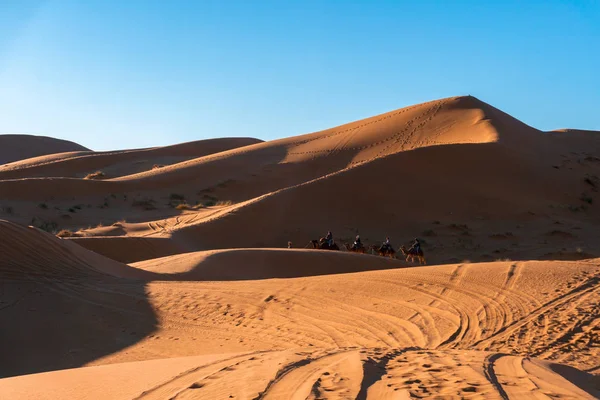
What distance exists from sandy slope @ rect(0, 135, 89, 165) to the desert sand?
60.1m

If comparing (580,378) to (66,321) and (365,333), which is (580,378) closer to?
(365,333)

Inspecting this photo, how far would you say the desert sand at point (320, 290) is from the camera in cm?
610

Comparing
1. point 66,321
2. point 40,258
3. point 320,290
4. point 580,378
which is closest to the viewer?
point 580,378

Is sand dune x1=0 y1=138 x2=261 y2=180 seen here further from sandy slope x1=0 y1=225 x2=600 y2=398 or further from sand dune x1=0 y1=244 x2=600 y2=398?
sand dune x1=0 y1=244 x2=600 y2=398

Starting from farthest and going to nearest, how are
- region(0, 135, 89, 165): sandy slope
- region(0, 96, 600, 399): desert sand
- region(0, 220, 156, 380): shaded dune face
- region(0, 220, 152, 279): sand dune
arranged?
region(0, 135, 89, 165): sandy slope → region(0, 220, 152, 279): sand dune → region(0, 220, 156, 380): shaded dune face → region(0, 96, 600, 399): desert sand

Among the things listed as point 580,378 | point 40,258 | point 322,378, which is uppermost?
point 40,258

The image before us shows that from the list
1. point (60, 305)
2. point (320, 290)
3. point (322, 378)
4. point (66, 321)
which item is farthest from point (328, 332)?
point (60, 305)

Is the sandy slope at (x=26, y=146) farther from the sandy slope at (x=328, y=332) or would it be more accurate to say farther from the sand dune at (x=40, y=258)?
the sandy slope at (x=328, y=332)

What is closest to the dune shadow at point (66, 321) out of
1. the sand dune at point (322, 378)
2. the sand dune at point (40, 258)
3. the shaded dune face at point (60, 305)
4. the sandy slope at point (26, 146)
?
the shaded dune face at point (60, 305)

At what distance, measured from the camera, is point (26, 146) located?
100438 millimetres

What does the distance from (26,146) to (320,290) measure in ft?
318

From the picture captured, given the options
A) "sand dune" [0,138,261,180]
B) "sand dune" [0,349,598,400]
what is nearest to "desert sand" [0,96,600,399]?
"sand dune" [0,349,598,400]

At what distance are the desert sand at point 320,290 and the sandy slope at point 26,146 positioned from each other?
60.1 meters

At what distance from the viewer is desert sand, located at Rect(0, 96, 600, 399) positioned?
610cm
